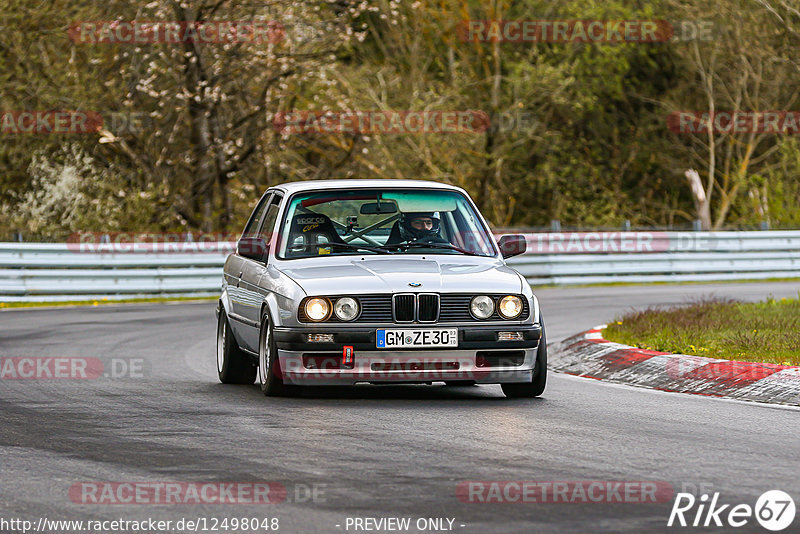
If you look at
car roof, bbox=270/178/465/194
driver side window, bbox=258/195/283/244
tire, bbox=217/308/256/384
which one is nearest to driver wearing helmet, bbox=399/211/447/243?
car roof, bbox=270/178/465/194

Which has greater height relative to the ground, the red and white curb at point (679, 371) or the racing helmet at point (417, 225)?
the racing helmet at point (417, 225)

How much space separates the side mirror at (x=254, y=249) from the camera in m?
11.3

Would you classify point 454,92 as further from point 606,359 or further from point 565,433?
point 565,433

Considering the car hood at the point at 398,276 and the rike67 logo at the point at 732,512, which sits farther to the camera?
the car hood at the point at 398,276

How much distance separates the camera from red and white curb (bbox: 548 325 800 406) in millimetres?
10680

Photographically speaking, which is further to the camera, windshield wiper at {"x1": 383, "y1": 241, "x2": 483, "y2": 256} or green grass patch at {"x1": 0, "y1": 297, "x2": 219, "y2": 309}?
green grass patch at {"x1": 0, "y1": 297, "x2": 219, "y2": 309}

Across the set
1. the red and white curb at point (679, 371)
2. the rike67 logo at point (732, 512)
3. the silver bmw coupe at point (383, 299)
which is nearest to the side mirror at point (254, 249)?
the silver bmw coupe at point (383, 299)

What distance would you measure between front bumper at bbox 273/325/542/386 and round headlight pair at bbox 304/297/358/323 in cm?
10

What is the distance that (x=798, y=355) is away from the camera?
11891 mm

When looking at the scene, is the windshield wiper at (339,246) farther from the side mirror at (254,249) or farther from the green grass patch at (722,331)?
the green grass patch at (722,331)

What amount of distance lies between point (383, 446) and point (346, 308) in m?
2.16

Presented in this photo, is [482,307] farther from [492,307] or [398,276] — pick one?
[398,276]

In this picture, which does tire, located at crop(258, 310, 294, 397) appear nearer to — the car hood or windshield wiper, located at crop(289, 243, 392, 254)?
the car hood

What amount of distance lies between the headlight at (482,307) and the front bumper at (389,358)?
0.34 ft
